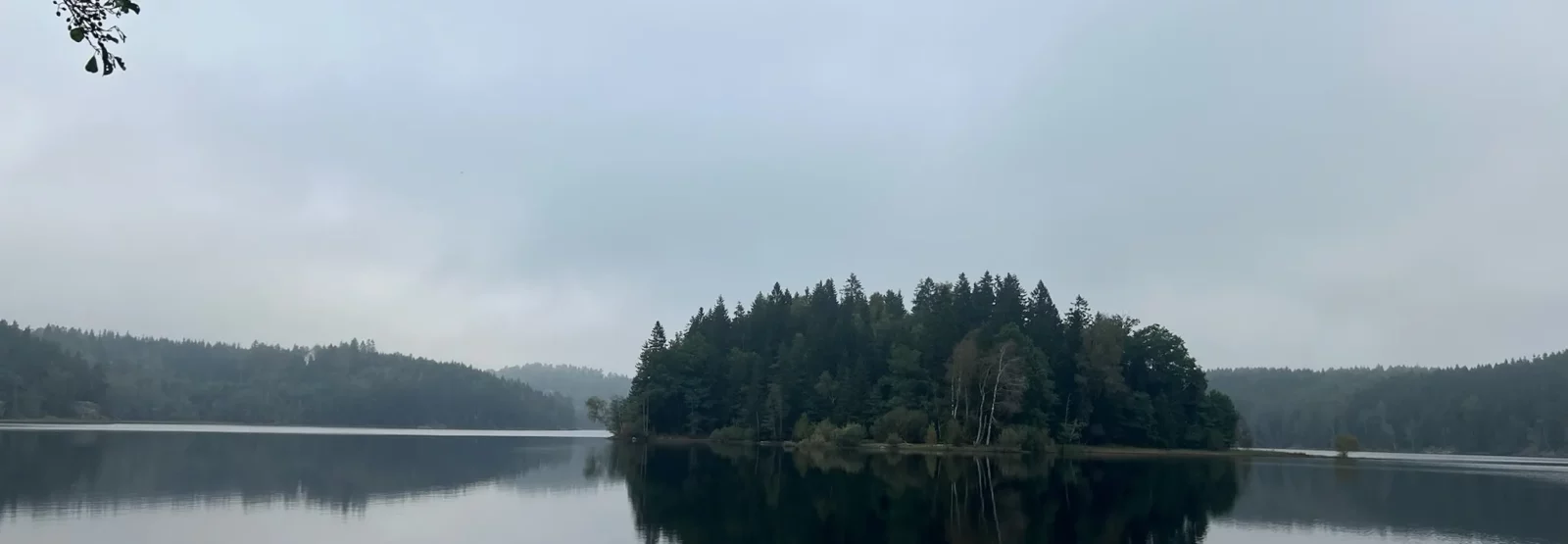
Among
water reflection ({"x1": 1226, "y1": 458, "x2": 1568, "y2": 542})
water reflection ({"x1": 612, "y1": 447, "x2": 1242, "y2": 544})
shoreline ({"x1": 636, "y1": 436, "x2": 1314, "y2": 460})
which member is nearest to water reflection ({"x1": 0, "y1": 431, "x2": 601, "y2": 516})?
water reflection ({"x1": 612, "y1": 447, "x2": 1242, "y2": 544})

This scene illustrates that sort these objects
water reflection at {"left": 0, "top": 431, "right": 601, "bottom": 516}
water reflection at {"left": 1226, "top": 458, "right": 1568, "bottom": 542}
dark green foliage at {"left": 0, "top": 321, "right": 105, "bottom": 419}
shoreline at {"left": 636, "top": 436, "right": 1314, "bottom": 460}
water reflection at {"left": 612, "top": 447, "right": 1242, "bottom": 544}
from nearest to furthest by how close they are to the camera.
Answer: water reflection at {"left": 612, "top": 447, "right": 1242, "bottom": 544} < water reflection at {"left": 1226, "top": 458, "right": 1568, "bottom": 542} < water reflection at {"left": 0, "top": 431, "right": 601, "bottom": 516} < shoreline at {"left": 636, "top": 436, "right": 1314, "bottom": 460} < dark green foliage at {"left": 0, "top": 321, "right": 105, "bottom": 419}

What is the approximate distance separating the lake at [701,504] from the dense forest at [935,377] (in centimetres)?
2885

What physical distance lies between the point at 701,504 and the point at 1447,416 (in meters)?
186

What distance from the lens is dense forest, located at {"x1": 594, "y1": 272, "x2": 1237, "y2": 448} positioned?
88875 millimetres

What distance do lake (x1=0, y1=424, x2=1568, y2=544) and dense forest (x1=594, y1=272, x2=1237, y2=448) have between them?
2885 cm

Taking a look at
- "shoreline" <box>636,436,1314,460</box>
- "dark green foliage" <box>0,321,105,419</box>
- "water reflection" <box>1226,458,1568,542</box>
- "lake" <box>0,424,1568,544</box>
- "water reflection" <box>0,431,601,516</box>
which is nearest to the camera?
"lake" <box>0,424,1568,544</box>

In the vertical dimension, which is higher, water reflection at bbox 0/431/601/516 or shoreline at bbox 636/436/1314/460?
water reflection at bbox 0/431/601/516

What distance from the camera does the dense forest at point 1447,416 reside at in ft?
558

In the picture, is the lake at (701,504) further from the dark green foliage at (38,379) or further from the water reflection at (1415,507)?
the dark green foliage at (38,379)

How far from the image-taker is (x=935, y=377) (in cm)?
9450

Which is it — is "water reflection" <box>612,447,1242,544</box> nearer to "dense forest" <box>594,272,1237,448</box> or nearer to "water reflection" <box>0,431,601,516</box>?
"water reflection" <box>0,431,601,516</box>

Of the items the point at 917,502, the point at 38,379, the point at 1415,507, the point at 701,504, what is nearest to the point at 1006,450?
the point at 1415,507

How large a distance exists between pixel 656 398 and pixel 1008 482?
245ft

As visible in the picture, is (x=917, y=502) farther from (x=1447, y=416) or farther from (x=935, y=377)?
(x=1447, y=416)
